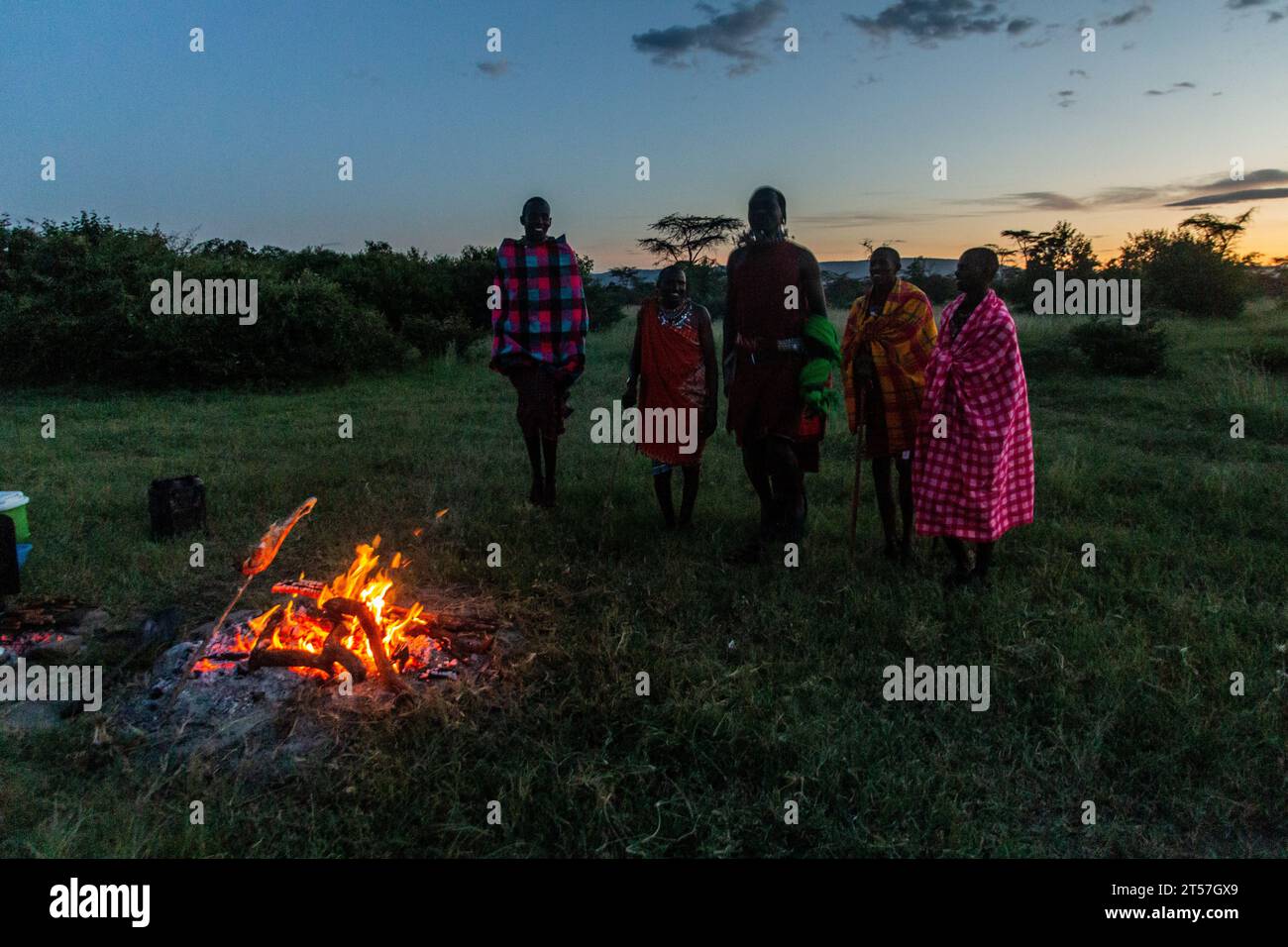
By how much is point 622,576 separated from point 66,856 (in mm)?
2983

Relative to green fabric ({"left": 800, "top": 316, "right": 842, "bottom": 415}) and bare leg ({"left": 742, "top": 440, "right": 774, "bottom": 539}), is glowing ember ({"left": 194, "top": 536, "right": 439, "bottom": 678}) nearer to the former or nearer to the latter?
bare leg ({"left": 742, "top": 440, "right": 774, "bottom": 539})

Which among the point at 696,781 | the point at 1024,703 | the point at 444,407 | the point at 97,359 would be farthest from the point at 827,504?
the point at 97,359

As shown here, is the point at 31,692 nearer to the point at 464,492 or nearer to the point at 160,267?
the point at 464,492

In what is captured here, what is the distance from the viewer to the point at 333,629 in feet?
12.8

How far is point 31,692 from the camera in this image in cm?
368

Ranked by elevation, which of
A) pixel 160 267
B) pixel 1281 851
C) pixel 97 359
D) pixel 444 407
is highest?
pixel 160 267

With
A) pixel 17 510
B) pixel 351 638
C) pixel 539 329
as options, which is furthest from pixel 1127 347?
pixel 17 510

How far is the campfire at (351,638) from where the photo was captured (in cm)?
371

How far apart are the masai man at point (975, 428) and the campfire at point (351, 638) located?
265cm

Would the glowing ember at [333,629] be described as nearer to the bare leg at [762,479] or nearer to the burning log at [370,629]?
the burning log at [370,629]

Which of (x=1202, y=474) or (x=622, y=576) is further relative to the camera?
(x=1202, y=474)

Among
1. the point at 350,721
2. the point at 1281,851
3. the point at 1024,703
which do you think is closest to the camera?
the point at 1281,851

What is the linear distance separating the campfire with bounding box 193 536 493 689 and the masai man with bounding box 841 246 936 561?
2.71m

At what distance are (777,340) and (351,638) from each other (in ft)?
9.76
